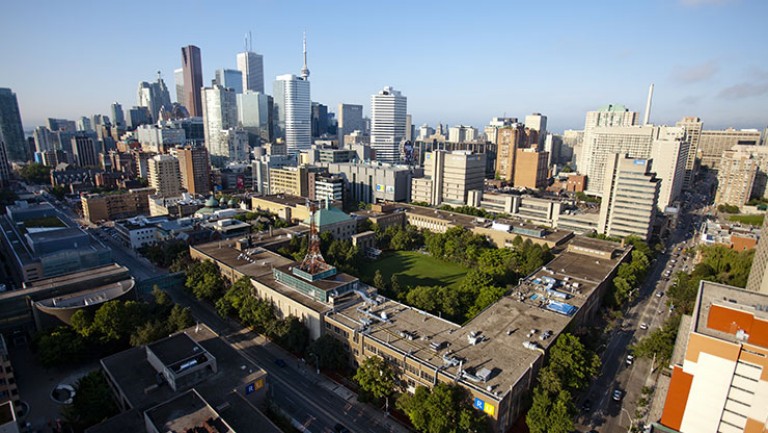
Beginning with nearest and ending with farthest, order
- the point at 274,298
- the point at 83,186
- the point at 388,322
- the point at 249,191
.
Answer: the point at 388,322
the point at 274,298
the point at 83,186
the point at 249,191

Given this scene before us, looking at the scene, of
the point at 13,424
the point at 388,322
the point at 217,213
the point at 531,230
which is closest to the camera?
the point at 13,424

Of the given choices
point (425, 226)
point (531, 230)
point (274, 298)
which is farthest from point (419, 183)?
point (274, 298)

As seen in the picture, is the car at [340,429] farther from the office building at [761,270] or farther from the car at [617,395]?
the office building at [761,270]

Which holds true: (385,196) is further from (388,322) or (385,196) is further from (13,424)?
(13,424)

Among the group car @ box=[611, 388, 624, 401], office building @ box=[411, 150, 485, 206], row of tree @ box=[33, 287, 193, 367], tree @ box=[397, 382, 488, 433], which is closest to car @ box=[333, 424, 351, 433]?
tree @ box=[397, 382, 488, 433]

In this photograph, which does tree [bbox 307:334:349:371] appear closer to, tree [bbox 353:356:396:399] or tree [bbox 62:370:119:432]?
tree [bbox 353:356:396:399]

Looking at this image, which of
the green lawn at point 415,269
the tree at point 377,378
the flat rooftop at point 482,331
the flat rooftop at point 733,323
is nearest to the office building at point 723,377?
the flat rooftop at point 733,323
